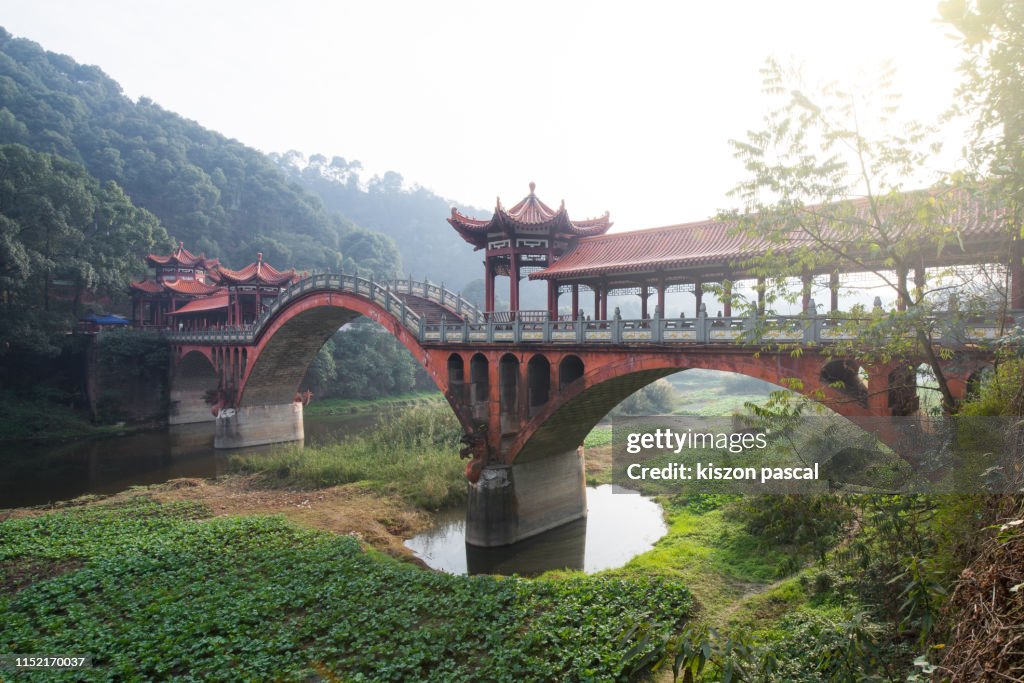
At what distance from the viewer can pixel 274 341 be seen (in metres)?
33.5

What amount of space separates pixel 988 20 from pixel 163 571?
685 inches

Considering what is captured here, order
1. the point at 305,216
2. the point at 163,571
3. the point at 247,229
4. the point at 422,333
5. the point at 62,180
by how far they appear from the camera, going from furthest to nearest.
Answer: the point at 305,216, the point at 247,229, the point at 62,180, the point at 422,333, the point at 163,571

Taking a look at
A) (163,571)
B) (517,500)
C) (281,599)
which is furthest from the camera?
(517,500)

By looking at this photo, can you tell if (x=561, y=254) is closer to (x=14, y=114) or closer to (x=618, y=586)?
(x=618, y=586)

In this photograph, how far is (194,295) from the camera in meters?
47.3

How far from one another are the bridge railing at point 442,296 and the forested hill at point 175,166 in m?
39.5

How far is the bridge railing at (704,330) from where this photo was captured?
25.1ft

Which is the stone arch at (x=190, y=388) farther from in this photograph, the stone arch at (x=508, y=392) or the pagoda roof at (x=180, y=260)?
the stone arch at (x=508, y=392)

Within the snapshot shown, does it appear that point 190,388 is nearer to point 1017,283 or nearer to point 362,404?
point 362,404

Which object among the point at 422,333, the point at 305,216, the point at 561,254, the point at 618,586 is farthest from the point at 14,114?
the point at 618,586

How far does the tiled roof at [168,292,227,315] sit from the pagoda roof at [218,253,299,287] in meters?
3.67

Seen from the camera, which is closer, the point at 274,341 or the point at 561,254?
the point at 561,254

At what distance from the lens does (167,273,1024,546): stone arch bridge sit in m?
10.2

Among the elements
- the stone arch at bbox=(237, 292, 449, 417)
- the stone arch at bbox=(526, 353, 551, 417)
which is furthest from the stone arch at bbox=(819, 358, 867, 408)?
the stone arch at bbox=(237, 292, 449, 417)
